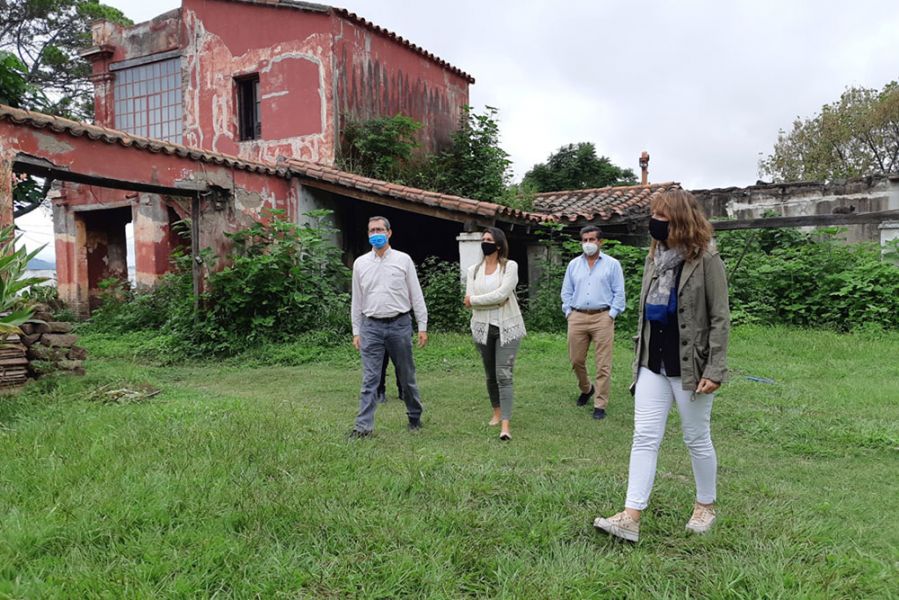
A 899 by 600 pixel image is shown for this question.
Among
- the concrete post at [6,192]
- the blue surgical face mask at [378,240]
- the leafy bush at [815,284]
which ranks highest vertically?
the concrete post at [6,192]

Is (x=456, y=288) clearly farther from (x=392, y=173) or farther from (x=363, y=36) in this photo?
(x=363, y=36)

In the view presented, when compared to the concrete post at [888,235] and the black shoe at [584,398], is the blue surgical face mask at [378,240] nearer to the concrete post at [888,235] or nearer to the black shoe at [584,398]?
the black shoe at [584,398]

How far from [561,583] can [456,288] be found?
29.0ft

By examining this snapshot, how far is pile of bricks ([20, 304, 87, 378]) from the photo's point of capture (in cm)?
702

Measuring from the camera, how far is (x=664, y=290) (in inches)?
133

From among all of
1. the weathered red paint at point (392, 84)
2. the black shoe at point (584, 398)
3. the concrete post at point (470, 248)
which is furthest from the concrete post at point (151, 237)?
the black shoe at point (584, 398)

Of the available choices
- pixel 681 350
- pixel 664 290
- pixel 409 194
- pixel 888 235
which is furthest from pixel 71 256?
pixel 888 235

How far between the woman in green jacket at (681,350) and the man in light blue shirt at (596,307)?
284cm

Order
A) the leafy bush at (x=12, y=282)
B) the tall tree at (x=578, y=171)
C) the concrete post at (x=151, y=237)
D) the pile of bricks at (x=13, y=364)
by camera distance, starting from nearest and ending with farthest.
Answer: the leafy bush at (x=12, y=282)
the pile of bricks at (x=13, y=364)
the concrete post at (x=151, y=237)
the tall tree at (x=578, y=171)

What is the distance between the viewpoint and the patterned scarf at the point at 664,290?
132 inches

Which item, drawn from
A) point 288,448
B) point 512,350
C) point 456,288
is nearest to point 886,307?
point 456,288

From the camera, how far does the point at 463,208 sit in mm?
11156

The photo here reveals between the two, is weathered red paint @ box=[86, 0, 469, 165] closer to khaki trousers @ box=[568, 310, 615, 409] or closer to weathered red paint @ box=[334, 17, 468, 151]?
weathered red paint @ box=[334, 17, 468, 151]

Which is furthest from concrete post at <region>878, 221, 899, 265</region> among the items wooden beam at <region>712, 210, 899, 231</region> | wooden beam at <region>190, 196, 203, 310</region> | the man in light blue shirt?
wooden beam at <region>190, 196, 203, 310</region>
